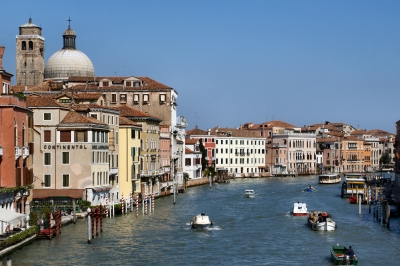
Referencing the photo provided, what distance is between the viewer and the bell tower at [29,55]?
229ft

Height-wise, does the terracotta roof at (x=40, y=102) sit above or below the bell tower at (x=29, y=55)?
below

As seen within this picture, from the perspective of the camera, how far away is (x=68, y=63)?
67375 mm

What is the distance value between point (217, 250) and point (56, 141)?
10.9 meters

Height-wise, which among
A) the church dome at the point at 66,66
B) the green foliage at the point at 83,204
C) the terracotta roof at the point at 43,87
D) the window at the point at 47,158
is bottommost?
the green foliage at the point at 83,204

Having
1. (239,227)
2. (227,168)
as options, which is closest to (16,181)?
(239,227)

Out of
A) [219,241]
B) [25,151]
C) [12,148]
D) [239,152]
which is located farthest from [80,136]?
[239,152]

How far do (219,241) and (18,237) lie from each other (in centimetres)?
744

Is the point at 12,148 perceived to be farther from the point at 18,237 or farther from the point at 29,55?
the point at 29,55

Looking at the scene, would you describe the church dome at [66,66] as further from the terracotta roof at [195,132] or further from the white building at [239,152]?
the white building at [239,152]

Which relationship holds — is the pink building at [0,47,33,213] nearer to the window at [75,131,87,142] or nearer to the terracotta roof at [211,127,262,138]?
the window at [75,131,87,142]

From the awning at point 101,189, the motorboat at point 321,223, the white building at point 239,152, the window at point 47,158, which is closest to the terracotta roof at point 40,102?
the window at point 47,158

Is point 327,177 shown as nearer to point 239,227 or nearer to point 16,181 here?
point 239,227

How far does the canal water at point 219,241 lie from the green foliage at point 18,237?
0.35 m

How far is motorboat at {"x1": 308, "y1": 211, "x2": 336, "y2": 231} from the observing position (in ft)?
109
